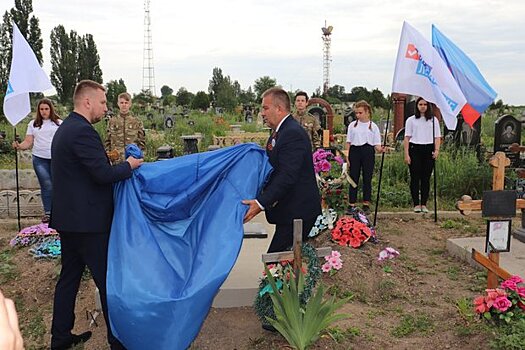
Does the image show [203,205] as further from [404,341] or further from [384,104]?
[384,104]

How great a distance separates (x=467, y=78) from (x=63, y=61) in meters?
36.1

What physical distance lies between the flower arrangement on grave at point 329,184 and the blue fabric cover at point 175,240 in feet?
7.28

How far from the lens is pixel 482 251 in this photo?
533 centimetres

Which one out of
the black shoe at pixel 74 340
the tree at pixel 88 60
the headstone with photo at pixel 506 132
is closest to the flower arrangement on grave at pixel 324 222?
the black shoe at pixel 74 340

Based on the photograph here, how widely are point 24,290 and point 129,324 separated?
76.3 inches

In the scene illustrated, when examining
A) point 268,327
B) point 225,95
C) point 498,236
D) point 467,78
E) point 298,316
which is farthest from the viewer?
point 225,95

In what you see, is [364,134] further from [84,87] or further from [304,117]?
[84,87]

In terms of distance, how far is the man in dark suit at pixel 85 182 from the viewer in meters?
3.21

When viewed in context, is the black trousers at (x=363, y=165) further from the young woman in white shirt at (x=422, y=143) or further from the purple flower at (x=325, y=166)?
the purple flower at (x=325, y=166)

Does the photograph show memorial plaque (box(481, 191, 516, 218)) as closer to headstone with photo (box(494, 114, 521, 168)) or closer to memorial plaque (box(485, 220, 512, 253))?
memorial plaque (box(485, 220, 512, 253))

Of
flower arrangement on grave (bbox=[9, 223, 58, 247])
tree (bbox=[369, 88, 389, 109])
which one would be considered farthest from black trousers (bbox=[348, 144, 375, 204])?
tree (bbox=[369, 88, 389, 109])

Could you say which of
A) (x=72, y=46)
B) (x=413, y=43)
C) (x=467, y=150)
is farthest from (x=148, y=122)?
(x=72, y=46)

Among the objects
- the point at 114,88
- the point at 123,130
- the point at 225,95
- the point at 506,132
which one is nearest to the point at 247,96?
the point at 225,95

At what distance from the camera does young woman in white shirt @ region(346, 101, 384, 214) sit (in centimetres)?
681
